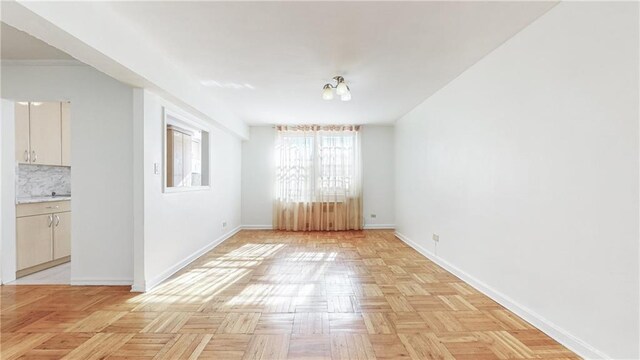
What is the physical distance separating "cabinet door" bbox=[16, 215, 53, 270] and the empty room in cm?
2

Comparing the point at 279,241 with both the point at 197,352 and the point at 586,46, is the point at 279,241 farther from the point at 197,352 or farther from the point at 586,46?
the point at 586,46

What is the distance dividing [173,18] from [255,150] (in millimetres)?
4521

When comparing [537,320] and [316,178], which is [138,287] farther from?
[316,178]

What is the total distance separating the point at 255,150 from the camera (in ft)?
21.9

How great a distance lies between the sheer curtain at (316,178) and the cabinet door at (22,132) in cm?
389

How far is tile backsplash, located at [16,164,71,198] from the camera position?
392 centimetres

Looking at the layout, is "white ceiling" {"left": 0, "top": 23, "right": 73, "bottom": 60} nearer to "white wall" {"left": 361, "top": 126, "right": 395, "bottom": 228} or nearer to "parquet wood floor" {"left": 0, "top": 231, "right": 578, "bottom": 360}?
"parquet wood floor" {"left": 0, "top": 231, "right": 578, "bottom": 360}

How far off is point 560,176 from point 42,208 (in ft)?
17.0

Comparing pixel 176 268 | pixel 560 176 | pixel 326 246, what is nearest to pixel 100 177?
pixel 176 268

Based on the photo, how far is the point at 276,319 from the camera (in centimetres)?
236

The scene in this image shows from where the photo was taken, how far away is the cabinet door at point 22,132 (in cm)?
353

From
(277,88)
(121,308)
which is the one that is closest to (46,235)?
(121,308)

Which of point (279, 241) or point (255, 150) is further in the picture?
point (255, 150)

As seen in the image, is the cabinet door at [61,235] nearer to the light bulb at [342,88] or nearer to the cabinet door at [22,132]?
the cabinet door at [22,132]
